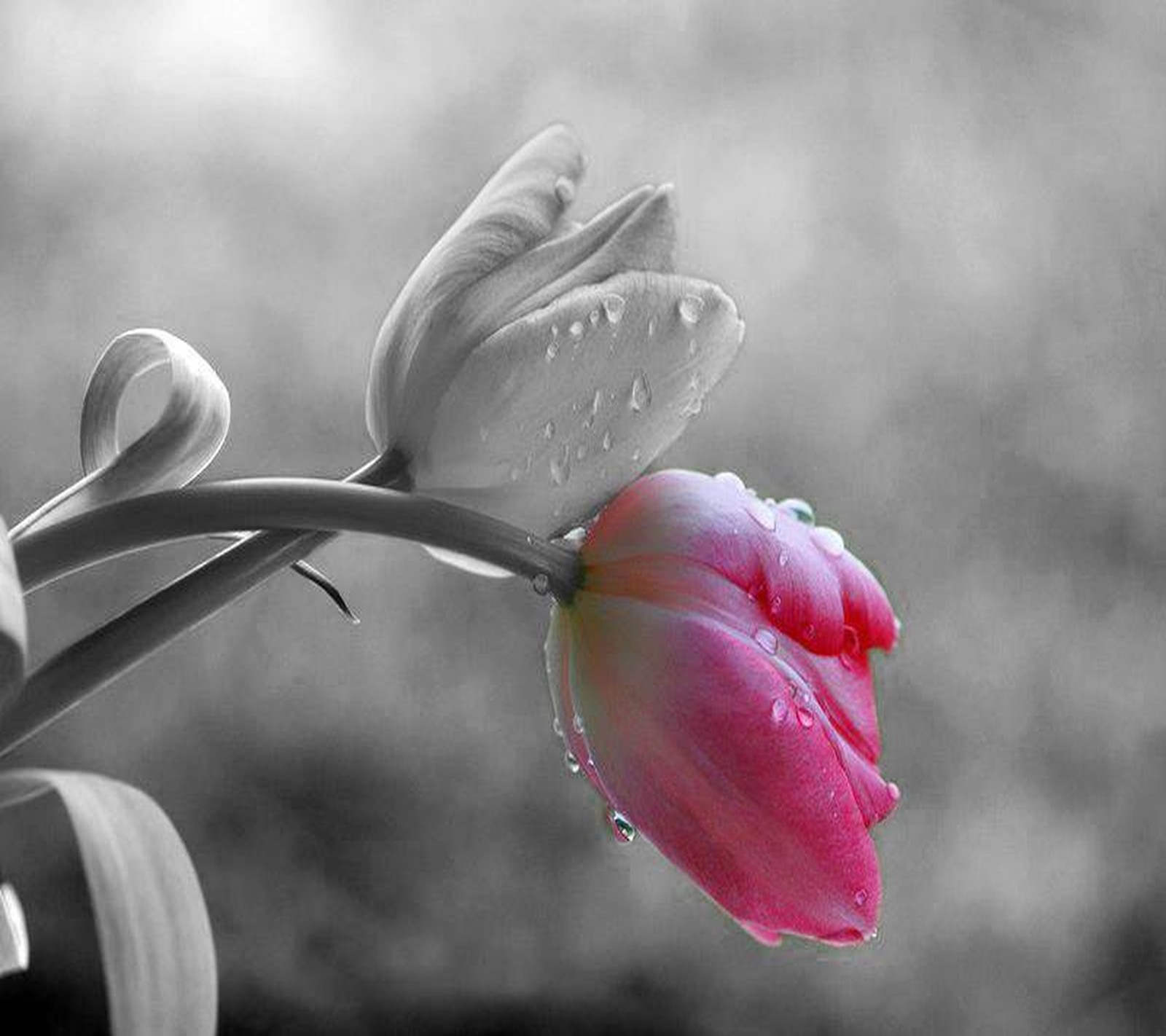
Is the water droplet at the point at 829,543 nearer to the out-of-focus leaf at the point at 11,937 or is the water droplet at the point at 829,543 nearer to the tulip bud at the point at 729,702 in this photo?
the tulip bud at the point at 729,702

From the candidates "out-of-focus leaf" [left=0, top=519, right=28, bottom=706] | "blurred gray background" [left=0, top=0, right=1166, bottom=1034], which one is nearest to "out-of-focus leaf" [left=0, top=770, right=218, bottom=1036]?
"out-of-focus leaf" [left=0, top=519, right=28, bottom=706]

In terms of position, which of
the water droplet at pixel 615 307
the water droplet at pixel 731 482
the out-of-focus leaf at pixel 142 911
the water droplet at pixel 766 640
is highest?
the water droplet at pixel 615 307

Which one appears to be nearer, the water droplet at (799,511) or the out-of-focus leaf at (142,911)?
the out-of-focus leaf at (142,911)

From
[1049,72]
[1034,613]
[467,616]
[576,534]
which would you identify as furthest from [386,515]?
[1049,72]

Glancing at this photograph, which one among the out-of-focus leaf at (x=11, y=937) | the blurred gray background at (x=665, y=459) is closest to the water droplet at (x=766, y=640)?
the out-of-focus leaf at (x=11, y=937)

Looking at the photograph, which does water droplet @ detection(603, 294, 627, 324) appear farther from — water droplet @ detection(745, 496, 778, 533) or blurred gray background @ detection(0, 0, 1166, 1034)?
blurred gray background @ detection(0, 0, 1166, 1034)

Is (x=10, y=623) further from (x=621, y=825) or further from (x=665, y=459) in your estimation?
(x=665, y=459)
